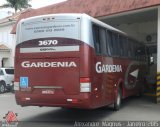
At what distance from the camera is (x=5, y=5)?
5834 cm

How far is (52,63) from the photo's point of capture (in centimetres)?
1094

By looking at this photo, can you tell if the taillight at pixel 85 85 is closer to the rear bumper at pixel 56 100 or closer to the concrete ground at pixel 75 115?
the rear bumper at pixel 56 100

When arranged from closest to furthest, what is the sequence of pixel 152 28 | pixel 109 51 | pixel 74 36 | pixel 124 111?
pixel 74 36 → pixel 109 51 → pixel 124 111 → pixel 152 28

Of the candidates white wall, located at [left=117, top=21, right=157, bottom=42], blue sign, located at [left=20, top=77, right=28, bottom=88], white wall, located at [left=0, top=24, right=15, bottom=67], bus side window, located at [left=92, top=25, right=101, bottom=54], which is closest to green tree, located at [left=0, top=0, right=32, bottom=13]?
white wall, located at [left=0, top=24, right=15, bottom=67]

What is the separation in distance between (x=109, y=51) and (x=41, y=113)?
3463 millimetres

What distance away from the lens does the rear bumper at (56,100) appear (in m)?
10.5

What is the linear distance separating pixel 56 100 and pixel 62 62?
3.80 feet

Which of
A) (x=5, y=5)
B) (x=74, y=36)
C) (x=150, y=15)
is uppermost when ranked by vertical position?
(x=5, y=5)

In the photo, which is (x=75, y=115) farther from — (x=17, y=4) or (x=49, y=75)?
(x=17, y=4)

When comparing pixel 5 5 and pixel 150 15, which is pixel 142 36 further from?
pixel 5 5

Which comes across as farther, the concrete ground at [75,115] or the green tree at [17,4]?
the green tree at [17,4]

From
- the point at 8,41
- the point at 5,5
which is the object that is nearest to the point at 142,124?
the point at 8,41

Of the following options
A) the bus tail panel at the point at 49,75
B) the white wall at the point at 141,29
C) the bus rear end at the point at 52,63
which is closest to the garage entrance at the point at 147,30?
the white wall at the point at 141,29

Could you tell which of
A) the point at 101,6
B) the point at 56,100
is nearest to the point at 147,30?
the point at 101,6
